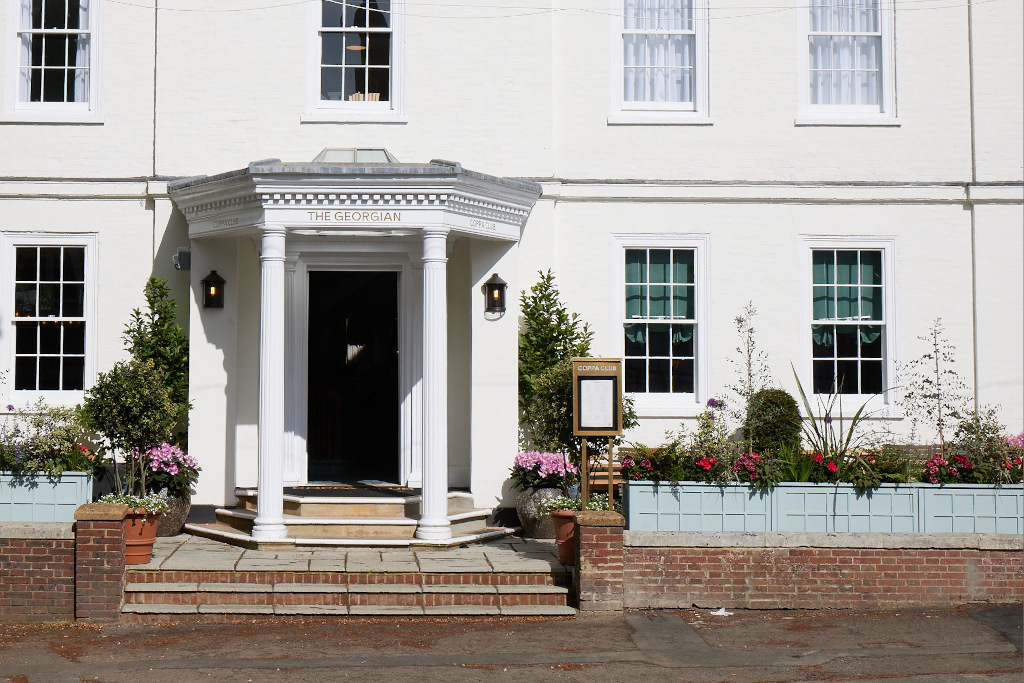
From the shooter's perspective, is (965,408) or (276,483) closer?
(276,483)

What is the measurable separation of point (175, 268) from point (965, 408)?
9.36 m

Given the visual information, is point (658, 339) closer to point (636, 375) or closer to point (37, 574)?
point (636, 375)

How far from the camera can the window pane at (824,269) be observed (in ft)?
40.5

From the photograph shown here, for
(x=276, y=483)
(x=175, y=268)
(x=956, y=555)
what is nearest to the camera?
(x=956, y=555)

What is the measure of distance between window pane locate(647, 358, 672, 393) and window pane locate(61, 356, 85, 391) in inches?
259

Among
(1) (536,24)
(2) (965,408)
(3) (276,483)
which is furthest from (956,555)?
(1) (536,24)

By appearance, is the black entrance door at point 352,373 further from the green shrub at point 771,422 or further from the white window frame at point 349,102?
the green shrub at point 771,422

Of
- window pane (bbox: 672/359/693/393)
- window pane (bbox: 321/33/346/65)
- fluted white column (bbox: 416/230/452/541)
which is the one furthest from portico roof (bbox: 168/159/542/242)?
window pane (bbox: 672/359/693/393)

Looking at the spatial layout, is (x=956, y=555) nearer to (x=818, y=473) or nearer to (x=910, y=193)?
(x=818, y=473)

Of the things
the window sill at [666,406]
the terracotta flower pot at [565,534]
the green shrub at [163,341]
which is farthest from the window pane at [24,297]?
the window sill at [666,406]

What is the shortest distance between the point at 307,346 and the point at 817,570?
20.2ft

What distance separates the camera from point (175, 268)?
1174 cm

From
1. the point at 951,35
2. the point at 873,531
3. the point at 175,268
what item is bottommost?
the point at 873,531

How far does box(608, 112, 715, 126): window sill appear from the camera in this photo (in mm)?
12156
